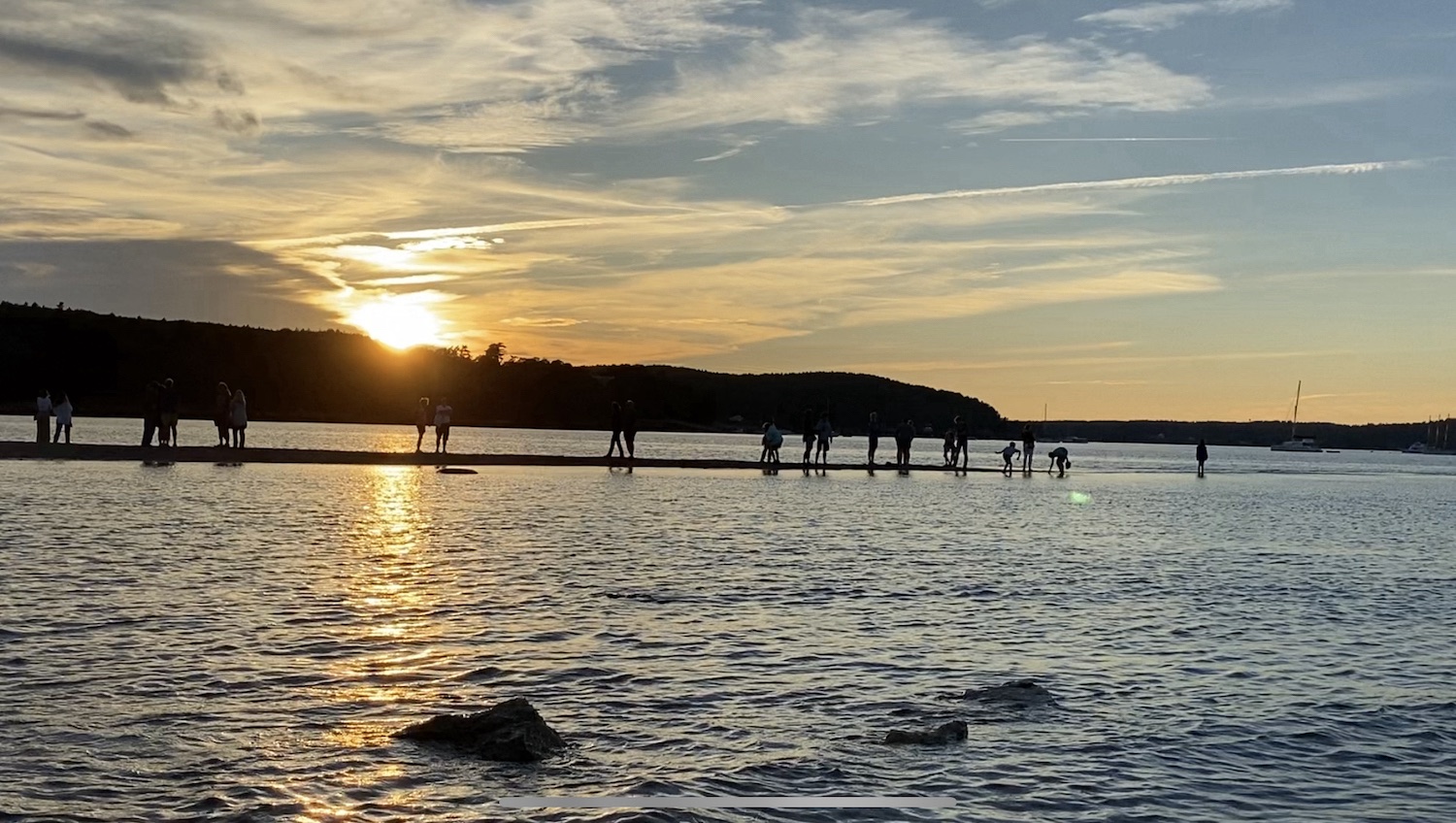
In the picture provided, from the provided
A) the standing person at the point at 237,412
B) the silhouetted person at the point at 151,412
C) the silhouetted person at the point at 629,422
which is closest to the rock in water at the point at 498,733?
the silhouetted person at the point at 151,412

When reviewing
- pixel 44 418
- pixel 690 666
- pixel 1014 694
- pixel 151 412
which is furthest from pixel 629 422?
pixel 1014 694

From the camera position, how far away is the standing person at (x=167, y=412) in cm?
4431

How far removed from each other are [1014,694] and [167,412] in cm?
3945

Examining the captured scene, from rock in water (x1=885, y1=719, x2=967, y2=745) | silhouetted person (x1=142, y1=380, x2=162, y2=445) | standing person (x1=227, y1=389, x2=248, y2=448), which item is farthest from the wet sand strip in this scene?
rock in water (x1=885, y1=719, x2=967, y2=745)

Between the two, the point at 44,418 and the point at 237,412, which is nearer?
the point at 44,418

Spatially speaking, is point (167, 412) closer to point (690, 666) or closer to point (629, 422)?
point (629, 422)

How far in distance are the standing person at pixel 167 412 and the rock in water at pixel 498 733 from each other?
36430mm

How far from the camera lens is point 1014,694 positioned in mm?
11969

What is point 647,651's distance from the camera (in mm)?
13695

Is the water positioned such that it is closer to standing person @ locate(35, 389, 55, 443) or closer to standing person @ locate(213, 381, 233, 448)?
standing person @ locate(213, 381, 233, 448)

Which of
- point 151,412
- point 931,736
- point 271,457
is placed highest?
point 151,412

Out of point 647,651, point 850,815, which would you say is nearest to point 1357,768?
point 850,815

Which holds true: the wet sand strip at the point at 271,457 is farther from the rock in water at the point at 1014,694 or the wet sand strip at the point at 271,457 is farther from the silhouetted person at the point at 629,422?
the rock in water at the point at 1014,694

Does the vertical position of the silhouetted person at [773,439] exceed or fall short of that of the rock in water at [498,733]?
it exceeds it
